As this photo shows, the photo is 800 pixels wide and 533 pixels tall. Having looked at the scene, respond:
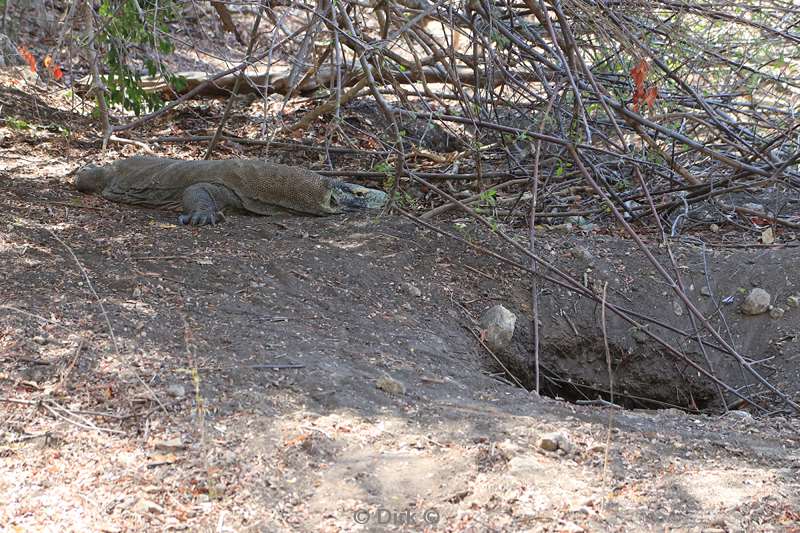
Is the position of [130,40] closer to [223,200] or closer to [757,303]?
[223,200]

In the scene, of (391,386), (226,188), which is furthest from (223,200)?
(391,386)

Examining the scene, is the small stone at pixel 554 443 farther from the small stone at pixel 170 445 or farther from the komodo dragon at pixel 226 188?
the komodo dragon at pixel 226 188

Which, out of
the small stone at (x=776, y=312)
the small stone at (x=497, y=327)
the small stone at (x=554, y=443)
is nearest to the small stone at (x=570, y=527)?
the small stone at (x=554, y=443)

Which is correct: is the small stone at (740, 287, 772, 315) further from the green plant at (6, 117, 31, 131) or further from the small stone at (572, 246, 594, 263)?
the green plant at (6, 117, 31, 131)

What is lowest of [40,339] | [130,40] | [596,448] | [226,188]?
[40,339]

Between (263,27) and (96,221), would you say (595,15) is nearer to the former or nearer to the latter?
(96,221)

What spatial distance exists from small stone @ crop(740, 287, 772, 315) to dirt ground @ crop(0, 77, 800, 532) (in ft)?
4.07

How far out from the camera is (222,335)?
344 centimetres

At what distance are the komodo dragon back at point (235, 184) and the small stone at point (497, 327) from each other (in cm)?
163

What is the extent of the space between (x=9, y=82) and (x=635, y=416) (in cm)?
676

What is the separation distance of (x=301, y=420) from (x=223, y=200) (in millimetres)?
3328

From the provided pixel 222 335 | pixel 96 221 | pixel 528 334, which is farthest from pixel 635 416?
pixel 96 221

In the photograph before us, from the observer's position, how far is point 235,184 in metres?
5.84

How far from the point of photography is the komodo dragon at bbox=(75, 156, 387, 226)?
18.4 ft
